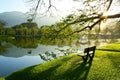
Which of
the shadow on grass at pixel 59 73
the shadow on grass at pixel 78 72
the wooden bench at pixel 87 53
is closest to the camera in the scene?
the shadow on grass at pixel 78 72

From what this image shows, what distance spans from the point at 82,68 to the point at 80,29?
296 centimetres

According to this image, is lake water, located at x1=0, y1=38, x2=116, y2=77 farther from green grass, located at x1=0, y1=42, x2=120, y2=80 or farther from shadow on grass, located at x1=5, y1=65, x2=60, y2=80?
shadow on grass, located at x1=5, y1=65, x2=60, y2=80

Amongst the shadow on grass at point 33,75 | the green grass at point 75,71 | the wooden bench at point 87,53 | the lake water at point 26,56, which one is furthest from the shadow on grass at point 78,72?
the lake water at point 26,56

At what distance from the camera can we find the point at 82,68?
17.7m

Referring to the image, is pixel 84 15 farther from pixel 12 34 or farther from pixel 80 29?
pixel 12 34

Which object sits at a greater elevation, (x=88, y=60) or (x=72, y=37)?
(x=72, y=37)

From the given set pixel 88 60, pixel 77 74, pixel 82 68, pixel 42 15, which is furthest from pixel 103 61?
pixel 42 15

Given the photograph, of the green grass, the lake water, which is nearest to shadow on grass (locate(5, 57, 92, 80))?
the green grass

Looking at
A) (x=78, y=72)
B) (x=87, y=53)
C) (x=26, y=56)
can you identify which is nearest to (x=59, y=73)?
(x=78, y=72)

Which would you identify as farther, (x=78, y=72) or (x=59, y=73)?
(x=59, y=73)

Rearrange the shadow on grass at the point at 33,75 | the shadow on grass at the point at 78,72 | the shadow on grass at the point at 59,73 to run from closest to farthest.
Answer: the shadow on grass at the point at 78,72
the shadow on grass at the point at 59,73
the shadow on grass at the point at 33,75

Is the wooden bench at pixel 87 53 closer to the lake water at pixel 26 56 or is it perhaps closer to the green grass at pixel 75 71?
the green grass at pixel 75 71

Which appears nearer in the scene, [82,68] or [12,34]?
[82,68]

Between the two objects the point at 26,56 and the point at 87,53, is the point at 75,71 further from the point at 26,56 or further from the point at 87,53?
the point at 26,56
